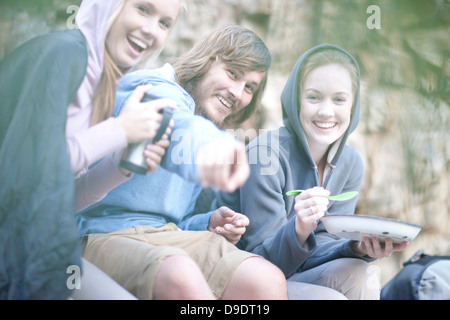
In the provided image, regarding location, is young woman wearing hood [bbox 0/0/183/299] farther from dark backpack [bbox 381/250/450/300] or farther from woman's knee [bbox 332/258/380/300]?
dark backpack [bbox 381/250/450/300]

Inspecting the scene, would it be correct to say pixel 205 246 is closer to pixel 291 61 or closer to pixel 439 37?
pixel 291 61

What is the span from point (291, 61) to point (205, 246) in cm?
75

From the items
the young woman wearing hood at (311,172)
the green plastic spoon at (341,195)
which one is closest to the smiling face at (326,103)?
the young woman wearing hood at (311,172)

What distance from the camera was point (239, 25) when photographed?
1622 mm

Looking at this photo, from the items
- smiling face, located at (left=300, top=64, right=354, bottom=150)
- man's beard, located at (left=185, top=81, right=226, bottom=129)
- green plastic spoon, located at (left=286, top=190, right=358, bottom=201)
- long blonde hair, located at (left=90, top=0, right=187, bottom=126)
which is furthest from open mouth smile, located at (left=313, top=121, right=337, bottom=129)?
long blonde hair, located at (left=90, top=0, right=187, bottom=126)

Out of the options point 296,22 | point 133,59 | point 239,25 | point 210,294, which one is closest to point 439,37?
point 296,22

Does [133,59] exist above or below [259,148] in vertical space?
above

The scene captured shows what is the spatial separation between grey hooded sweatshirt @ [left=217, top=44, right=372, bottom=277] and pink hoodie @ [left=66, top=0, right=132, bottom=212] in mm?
375

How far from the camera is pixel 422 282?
58.4 inches

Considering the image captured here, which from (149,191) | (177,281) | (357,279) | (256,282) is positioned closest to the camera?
(177,281)

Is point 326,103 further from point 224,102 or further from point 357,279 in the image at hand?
point 357,279

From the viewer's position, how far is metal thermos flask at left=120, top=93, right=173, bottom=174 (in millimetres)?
1248

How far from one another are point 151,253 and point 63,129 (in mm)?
333

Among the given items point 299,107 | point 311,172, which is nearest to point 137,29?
point 299,107
